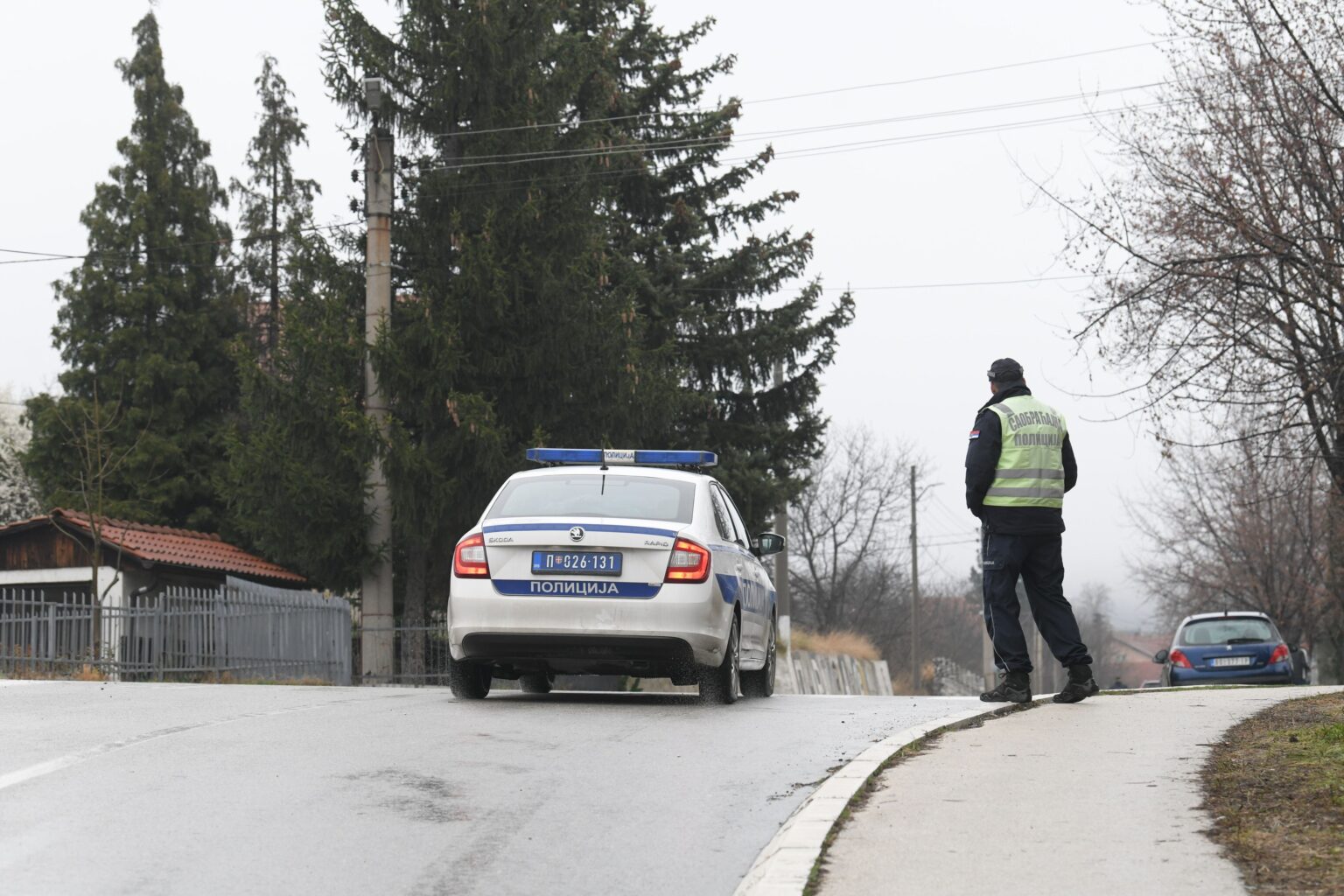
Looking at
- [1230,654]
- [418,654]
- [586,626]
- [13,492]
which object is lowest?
[1230,654]

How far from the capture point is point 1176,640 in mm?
26203

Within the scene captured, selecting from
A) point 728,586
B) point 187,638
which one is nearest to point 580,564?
point 728,586

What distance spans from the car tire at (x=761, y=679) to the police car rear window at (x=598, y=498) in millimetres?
2129

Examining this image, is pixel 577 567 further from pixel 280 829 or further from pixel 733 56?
pixel 733 56

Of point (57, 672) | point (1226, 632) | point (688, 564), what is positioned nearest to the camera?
point (688, 564)

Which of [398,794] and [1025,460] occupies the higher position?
[1025,460]

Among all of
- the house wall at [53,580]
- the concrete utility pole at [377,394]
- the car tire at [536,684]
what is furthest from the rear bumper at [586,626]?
the house wall at [53,580]

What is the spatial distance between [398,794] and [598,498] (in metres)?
4.85

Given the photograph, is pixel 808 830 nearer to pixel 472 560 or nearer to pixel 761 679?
pixel 472 560

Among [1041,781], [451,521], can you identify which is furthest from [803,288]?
[1041,781]

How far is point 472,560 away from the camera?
1152 centimetres

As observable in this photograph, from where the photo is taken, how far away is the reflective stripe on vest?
11195mm

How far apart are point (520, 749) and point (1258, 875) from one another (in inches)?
167

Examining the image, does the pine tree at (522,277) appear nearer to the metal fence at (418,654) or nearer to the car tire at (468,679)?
the metal fence at (418,654)
